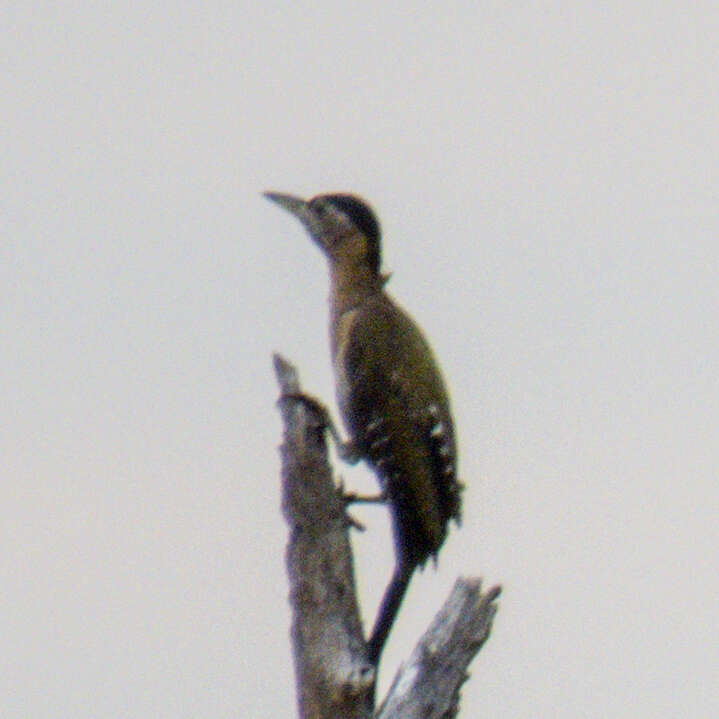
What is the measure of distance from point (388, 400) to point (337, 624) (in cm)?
200

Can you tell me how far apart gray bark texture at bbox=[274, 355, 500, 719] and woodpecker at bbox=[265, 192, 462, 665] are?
50 centimetres

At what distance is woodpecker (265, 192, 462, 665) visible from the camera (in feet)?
31.0

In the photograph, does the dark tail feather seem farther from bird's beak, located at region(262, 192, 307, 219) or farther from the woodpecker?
bird's beak, located at region(262, 192, 307, 219)

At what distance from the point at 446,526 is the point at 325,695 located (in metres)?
1.82

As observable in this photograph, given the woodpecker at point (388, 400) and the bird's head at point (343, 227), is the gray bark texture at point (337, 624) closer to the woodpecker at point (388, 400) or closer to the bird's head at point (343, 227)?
the woodpecker at point (388, 400)

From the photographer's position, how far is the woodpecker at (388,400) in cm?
945

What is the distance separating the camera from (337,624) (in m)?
8.20

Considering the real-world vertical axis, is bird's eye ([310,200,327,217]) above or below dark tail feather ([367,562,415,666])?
above

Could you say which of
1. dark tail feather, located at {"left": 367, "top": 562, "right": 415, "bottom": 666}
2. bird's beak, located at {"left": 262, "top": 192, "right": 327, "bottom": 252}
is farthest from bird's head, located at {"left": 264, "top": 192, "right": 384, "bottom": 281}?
dark tail feather, located at {"left": 367, "top": 562, "right": 415, "bottom": 666}

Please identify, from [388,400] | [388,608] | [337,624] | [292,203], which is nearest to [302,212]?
[292,203]

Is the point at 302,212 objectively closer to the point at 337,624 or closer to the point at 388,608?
the point at 388,608

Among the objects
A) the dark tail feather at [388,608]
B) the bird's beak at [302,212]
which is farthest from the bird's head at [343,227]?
the dark tail feather at [388,608]

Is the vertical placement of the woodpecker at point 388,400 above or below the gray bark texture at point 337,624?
above

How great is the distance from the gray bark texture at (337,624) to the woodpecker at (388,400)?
1.65ft
